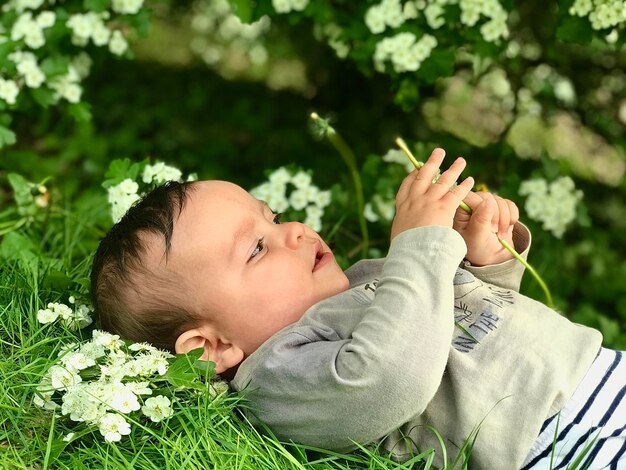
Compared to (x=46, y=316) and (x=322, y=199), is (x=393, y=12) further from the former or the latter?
(x=46, y=316)

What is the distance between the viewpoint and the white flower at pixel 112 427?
5.60 feet

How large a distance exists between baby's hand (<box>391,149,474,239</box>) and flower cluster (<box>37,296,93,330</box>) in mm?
750

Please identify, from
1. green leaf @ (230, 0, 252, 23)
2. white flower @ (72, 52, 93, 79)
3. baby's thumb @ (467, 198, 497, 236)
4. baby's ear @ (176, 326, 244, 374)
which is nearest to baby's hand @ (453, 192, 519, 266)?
baby's thumb @ (467, 198, 497, 236)

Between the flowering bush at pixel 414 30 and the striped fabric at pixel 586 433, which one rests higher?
the flowering bush at pixel 414 30

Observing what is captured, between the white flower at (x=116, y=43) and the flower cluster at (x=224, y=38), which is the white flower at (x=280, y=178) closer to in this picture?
the white flower at (x=116, y=43)

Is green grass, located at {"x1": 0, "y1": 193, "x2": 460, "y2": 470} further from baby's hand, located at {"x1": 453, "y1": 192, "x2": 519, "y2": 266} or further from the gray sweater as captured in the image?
baby's hand, located at {"x1": 453, "y1": 192, "x2": 519, "y2": 266}

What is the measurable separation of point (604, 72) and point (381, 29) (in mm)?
1297

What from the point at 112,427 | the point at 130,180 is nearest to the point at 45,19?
the point at 130,180

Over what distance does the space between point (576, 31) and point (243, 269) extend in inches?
53.4

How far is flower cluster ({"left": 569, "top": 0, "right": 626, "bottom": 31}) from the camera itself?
2.60 m

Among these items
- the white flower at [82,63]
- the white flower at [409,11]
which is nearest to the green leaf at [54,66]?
the white flower at [82,63]

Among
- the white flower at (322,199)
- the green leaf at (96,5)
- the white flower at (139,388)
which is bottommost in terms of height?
the white flower at (322,199)

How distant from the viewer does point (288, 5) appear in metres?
2.95

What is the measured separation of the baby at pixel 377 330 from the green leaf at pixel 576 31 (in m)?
0.85
